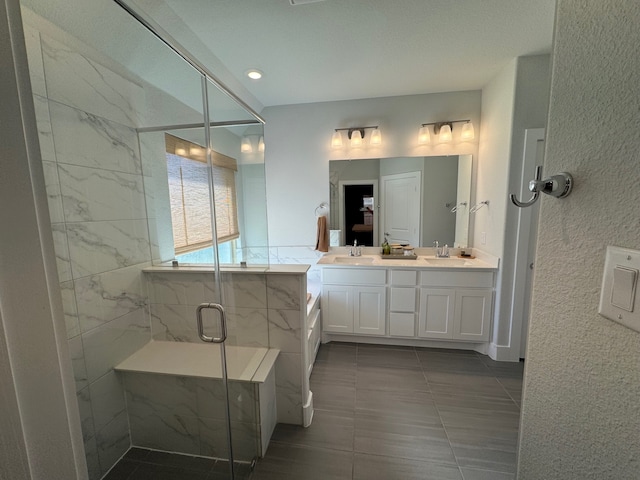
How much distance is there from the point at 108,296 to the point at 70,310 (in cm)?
25

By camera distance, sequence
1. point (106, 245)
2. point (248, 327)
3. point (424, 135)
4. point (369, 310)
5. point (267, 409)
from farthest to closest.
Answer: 1. point (424, 135)
2. point (369, 310)
3. point (248, 327)
4. point (267, 409)
5. point (106, 245)

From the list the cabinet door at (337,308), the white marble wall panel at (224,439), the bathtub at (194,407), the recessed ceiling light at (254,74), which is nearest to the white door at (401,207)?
the cabinet door at (337,308)

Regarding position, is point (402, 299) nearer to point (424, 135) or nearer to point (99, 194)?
point (424, 135)

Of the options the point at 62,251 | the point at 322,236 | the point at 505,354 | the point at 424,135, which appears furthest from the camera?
the point at 322,236

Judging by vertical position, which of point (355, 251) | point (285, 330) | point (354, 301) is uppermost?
point (355, 251)

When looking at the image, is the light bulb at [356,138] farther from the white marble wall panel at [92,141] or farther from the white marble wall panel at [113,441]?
the white marble wall panel at [113,441]

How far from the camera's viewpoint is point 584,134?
548mm

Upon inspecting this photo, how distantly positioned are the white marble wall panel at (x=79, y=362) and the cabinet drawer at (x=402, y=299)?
2345 millimetres

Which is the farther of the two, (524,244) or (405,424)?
(524,244)

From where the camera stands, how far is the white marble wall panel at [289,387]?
171 centimetres

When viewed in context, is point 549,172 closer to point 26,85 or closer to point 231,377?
point 26,85

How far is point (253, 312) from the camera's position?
169cm

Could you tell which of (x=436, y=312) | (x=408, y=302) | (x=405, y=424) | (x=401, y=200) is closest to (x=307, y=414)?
(x=405, y=424)

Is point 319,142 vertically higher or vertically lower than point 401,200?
higher
